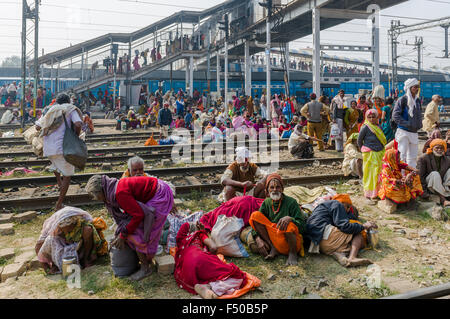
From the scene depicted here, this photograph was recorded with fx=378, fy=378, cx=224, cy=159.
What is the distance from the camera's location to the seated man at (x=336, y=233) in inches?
172

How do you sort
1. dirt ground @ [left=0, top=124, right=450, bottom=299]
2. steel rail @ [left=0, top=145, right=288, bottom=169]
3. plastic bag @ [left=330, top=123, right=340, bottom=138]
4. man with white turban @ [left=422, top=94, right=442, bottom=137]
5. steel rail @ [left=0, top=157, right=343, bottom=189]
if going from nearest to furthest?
dirt ground @ [left=0, top=124, right=450, bottom=299] < steel rail @ [left=0, top=157, right=343, bottom=189] < steel rail @ [left=0, top=145, right=288, bottom=169] < man with white turban @ [left=422, top=94, right=442, bottom=137] < plastic bag @ [left=330, top=123, right=340, bottom=138]

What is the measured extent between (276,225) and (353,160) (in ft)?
13.7

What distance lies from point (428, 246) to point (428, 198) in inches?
69.0

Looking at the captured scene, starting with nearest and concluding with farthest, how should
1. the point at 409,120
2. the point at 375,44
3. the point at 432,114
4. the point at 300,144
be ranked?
the point at 409,120 < the point at 432,114 < the point at 300,144 < the point at 375,44

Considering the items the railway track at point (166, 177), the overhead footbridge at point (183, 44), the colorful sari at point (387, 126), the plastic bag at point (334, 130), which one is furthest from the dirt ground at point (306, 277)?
the overhead footbridge at point (183, 44)

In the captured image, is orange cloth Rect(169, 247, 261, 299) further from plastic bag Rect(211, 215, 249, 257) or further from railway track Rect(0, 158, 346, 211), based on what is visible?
railway track Rect(0, 158, 346, 211)

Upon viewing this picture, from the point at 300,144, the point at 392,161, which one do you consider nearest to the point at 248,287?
the point at 392,161

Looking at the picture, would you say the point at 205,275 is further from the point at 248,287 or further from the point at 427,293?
the point at 427,293

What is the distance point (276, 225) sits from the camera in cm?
429

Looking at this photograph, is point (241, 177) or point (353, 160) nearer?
point (241, 177)

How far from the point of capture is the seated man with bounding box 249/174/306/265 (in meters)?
4.29

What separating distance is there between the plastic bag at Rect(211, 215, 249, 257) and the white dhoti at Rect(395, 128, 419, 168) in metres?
4.16

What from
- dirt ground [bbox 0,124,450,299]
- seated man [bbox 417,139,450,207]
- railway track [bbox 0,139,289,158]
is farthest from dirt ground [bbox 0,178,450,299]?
railway track [bbox 0,139,289,158]
